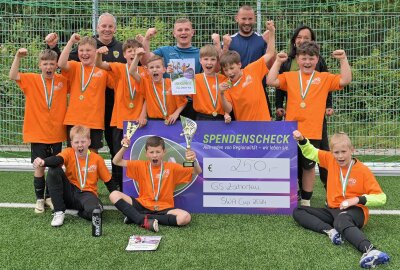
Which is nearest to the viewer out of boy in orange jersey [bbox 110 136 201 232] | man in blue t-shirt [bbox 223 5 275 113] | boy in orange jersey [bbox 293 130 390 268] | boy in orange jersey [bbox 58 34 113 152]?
boy in orange jersey [bbox 293 130 390 268]

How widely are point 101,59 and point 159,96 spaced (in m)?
0.76

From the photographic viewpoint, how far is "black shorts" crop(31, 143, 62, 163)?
4.94 meters

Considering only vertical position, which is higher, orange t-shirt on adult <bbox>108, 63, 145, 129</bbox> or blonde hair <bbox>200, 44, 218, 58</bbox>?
blonde hair <bbox>200, 44, 218, 58</bbox>

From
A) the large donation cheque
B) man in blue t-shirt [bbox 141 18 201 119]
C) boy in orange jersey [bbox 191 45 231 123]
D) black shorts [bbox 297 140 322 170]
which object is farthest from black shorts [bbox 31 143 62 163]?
black shorts [bbox 297 140 322 170]

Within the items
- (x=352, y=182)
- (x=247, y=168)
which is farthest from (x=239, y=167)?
(x=352, y=182)

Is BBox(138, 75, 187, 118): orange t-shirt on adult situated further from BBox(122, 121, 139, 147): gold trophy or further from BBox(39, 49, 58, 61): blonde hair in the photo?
BBox(39, 49, 58, 61): blonde hair

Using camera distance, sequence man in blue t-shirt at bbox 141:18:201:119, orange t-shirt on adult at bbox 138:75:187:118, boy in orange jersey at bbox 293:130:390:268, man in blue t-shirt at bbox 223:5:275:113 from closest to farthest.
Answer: boy in orange jersey at bbox 293:130:390:268 < orange t-shirt on adult at bbox 138:75:187:118 < man in blue t-shirt at bbox 141:18:201:119 < man in blue t-shirt at bbox 223:5:275:113

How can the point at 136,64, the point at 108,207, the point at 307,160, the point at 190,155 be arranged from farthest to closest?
1. the point at 108,207
2. the point at 307,160
3. the point at 136,64
4. the point at 190,155

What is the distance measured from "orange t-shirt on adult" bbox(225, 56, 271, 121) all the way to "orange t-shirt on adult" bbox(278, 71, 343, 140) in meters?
0.29

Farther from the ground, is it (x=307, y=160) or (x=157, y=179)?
(x=307, y=160)

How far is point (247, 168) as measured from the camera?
4.76m

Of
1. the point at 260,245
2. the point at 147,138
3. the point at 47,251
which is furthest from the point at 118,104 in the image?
the point at 260,245

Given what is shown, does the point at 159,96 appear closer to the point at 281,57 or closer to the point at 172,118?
the point at 172,118

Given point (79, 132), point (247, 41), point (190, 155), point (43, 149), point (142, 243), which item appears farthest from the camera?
point (247, 41)
